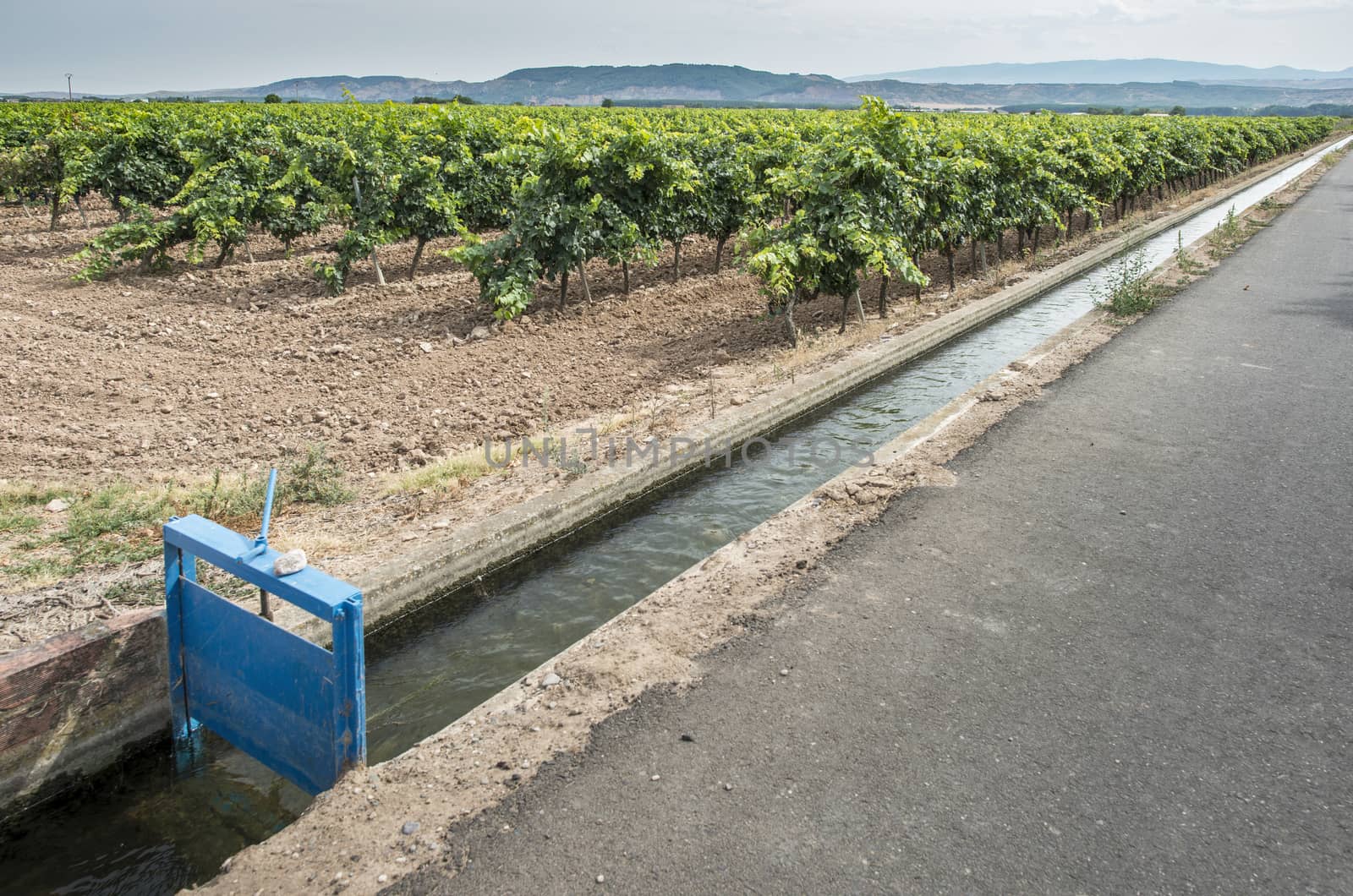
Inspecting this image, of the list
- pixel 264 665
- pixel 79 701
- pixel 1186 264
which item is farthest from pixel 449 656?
pixel 1186 264

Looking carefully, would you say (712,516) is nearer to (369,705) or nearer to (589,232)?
(369,705)

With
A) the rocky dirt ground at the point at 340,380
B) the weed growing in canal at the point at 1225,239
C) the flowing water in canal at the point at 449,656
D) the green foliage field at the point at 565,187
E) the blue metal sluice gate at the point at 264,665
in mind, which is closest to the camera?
the blue metal sluice gate at the point at 264,665

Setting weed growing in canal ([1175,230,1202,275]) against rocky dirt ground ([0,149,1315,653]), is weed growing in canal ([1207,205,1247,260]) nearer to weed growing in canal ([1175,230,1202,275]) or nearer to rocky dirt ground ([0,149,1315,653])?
weed growing in canal ([1175,230,1202,275])

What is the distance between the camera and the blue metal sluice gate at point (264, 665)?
3674 millimetres

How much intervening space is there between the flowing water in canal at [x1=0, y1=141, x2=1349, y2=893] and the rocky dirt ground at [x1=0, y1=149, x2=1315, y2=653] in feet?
2.12

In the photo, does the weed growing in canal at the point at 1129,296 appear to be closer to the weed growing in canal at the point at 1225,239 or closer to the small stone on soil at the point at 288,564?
the weed growing in canal at the point at 1225,239

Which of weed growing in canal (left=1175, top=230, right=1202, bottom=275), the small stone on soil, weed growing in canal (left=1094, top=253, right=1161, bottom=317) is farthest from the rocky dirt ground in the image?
weed growing in canal (left=1175, top=230, right=1202, bottom=275)

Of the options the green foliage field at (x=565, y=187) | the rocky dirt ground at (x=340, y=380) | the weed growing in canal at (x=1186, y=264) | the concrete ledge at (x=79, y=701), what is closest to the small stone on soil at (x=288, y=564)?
the concrete ledge at (x=79, y=701)

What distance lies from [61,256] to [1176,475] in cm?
1939

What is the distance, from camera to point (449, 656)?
521cm

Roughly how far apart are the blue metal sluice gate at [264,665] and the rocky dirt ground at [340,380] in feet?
3.23

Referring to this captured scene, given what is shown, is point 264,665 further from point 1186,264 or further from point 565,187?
point 1186,264

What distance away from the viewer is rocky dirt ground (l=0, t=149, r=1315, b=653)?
6.20 meters

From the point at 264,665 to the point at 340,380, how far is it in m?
6.53
